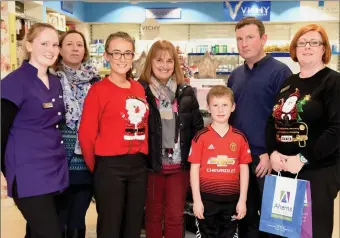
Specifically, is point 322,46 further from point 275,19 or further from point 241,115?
point 275,19

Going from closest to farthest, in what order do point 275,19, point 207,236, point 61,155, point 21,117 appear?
point 21,117, point 61,155, point 207,236, point 275,19

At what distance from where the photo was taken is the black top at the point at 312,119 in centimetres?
215

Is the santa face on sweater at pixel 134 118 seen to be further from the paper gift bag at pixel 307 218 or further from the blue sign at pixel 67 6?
the blue sign at pixel 67 6

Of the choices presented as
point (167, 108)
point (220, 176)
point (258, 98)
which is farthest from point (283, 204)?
point (167, 108)

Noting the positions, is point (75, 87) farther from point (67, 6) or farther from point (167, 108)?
point (67, 6)

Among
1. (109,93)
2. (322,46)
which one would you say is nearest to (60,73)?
(109,93)

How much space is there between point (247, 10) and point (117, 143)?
7.30 m

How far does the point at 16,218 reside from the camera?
153 inches

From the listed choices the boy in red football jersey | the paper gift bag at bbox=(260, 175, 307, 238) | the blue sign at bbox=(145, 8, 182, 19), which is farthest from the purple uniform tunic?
the blue sign at bbox=(145, 8, 182, 19)

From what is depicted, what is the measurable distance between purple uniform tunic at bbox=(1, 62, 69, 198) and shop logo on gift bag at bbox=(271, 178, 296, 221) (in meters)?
1.31

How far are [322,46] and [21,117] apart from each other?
1.80 m

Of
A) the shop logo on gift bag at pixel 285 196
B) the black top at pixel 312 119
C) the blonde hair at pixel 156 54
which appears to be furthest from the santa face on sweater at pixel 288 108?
the blonde hair at pixel 156 54

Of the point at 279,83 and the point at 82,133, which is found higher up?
the point at 279,83

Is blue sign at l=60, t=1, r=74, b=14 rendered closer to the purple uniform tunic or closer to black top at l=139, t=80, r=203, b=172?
black top at l=139, t=80, r=203, b=172
